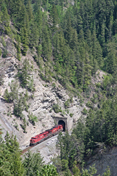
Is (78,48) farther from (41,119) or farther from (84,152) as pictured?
(84,152)

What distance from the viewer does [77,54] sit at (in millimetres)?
91812

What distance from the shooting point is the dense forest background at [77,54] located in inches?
2146

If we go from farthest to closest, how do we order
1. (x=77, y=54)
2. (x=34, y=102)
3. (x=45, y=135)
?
(x=77, y=54) < (x=34, y=102) < (x=45, y=135)

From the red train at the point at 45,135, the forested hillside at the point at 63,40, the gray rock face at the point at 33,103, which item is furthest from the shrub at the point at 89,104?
the red train at the point at 45,135

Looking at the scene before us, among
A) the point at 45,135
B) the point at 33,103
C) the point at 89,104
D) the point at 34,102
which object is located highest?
the point at 34,102

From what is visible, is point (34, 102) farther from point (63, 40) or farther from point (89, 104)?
point (63, 40)

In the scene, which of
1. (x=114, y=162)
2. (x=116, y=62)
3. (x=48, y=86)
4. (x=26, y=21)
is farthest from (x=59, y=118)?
(x=116, y=62)

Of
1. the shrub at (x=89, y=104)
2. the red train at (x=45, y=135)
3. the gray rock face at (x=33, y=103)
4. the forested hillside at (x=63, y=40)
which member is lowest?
the red train at (x=45, y=135)

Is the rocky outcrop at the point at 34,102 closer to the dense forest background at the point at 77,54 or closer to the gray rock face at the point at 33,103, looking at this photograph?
the gray rock face at the point at 33,103

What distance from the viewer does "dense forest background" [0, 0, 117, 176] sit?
Answer: 54.5m

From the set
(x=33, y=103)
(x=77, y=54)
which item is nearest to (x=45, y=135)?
(x=33, y=103)

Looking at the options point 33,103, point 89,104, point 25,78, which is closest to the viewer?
point 33,103

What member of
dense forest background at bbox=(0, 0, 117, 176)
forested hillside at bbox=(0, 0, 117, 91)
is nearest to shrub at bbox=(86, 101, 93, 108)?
dense forest background at bbox=(0, 0, 117, 176)

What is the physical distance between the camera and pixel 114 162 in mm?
48938
